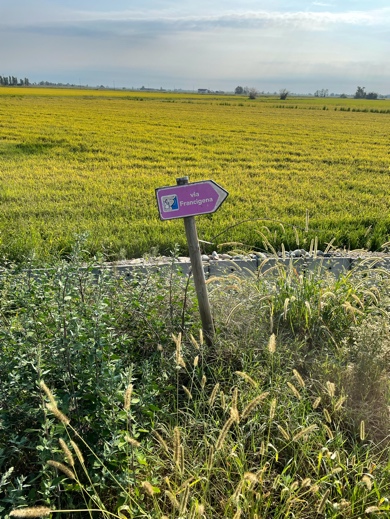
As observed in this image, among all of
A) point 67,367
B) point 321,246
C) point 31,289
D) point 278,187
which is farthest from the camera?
point 278,187

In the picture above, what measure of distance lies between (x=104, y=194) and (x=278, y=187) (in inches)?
155

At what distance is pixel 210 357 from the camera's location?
2.97m

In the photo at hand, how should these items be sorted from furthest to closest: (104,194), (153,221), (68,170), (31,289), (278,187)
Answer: (68,170), (278,187), (104,194), (153,221), (31,289)

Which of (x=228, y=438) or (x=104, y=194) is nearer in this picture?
(x=228, y=438)

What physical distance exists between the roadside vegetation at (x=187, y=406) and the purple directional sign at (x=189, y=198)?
2.03ft

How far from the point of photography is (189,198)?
2768 mm

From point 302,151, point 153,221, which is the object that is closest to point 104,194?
point 153,221

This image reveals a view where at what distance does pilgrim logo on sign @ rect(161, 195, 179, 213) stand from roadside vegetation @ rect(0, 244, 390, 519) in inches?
24.1

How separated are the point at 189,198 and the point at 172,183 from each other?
7.10 meters

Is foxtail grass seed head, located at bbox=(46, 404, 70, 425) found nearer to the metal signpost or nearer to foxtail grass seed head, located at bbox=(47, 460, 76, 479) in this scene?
foxtail grass seed head, located at bbox=(47, 460, 76, 479)

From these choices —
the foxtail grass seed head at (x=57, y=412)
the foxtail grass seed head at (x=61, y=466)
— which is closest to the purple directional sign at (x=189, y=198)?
the foxtail grass seed head at (x=57, y=412)

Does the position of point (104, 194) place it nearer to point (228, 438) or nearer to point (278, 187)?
point (278, 187)

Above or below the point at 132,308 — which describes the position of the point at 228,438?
below

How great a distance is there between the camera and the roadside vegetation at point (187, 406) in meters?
1.83
